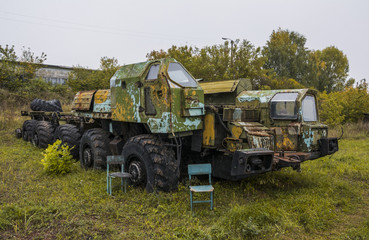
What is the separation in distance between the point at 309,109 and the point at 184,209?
12.9 feet

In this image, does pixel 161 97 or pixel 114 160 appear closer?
pixel 161 97

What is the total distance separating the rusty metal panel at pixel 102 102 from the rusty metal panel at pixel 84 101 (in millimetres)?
290

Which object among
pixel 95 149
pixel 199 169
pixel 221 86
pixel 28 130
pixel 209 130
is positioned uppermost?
pixel 221 86

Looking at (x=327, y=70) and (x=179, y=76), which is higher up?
(x=327, y=70)

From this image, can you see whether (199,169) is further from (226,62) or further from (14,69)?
(14,69)

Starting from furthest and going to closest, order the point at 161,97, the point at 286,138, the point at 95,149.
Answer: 1. the point at 95,149
2. the point at 286,138
3. the point at 161,97

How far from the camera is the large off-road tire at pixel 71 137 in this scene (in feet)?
29.6

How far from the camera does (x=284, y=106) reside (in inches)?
271

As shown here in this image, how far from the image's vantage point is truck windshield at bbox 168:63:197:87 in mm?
6117

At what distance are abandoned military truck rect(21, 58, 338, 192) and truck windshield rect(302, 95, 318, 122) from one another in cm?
2

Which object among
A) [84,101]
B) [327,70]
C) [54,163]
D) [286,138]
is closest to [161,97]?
[286,138]

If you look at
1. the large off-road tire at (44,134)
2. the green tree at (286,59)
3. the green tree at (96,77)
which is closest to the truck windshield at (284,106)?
the large off-road tire at (44,134)

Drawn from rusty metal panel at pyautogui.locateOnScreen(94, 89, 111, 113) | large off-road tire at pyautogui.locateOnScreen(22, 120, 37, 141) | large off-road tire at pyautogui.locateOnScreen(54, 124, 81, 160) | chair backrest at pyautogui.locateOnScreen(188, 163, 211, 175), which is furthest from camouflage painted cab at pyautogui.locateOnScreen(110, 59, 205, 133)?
large off-road tire at pyautogui.locateOnScreen(22, 120, 37, 141)

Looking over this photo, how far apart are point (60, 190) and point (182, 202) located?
8.74 feet
